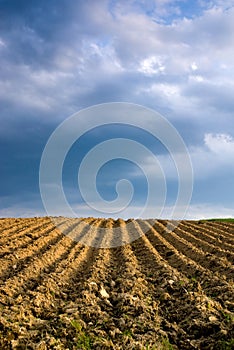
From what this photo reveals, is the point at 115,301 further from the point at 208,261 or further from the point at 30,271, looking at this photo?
the point at 208,261

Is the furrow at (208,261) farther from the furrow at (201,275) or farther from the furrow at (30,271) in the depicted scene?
the furrow at (30,271)

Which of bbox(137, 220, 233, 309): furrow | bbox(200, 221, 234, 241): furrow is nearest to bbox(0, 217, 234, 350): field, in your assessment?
bbox(137, 220, 233, 309): furrow

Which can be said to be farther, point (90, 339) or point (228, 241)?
point (228, 241)

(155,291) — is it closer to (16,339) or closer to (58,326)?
(58,326)

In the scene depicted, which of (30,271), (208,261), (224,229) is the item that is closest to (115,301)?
(30,271)

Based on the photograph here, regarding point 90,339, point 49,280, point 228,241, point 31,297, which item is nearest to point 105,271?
point 49,280

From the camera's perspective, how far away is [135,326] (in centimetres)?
698

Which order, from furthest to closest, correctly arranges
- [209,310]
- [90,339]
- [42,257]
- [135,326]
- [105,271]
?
[42,257]
[105,271]
[209,310]
[135,326]
[90,339]

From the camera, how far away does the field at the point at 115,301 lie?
6.56 meters

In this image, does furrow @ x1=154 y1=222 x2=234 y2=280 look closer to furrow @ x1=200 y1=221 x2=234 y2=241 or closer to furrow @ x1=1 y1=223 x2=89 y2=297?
furrow @ x1=1 y1=223 x2=89 y2=297

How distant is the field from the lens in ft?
21.5

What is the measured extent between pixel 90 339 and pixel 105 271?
18.4 ft

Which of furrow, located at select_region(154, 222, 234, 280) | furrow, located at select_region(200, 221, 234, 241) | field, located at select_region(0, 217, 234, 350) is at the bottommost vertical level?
field, located at select_region(0, 217, 234, 350)

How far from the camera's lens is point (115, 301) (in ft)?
28.6
